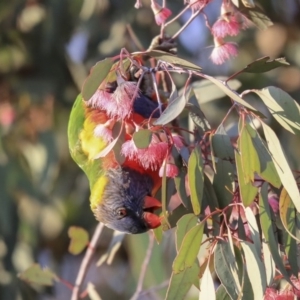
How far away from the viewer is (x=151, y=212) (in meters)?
1.42

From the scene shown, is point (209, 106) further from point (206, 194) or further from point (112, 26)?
point (206, 194)

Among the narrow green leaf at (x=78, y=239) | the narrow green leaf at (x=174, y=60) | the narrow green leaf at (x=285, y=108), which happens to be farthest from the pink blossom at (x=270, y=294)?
the narrow green leaf at (x=78, y=239)

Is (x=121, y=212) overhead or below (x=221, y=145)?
below

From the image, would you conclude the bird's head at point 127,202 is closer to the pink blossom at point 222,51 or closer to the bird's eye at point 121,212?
the bird's eye at point 121,212

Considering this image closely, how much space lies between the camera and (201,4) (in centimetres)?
122

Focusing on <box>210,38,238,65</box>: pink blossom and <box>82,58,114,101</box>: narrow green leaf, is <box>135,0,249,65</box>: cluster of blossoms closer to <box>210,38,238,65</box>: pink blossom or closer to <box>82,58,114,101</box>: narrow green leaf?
<box>210,38,238,65</box>: pink blossom

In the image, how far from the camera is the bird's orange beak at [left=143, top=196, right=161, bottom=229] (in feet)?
4.48

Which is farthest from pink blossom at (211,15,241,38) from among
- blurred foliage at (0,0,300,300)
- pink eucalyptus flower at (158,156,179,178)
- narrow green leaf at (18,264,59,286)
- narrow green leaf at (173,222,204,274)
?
blurred foliage at (0,0,300,300)

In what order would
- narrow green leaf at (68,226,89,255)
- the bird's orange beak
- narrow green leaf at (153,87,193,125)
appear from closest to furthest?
narrow green leaf at (153,87,193,125) < the bird's orange beak < narrow green leaf at (68,226,89,255)

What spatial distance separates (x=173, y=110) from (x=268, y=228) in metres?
0.23

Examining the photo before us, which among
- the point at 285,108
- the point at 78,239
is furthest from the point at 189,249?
the point at 78,239

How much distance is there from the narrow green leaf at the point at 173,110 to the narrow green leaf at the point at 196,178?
0.08 meters

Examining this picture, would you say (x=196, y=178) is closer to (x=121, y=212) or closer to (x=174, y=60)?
(x=174, y=60)

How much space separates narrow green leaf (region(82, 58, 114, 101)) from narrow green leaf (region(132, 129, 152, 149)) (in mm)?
92
